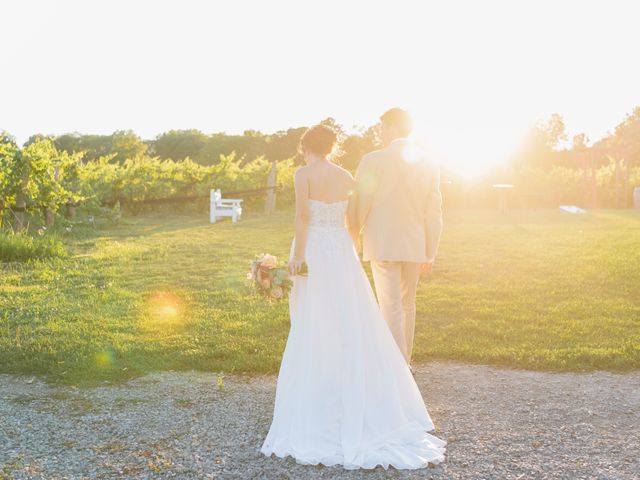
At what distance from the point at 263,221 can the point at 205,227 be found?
2237 mm

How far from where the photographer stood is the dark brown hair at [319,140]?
450cm

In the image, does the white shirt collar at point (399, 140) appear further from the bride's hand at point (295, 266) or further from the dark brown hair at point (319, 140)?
the bride's hand at point (295, 266)

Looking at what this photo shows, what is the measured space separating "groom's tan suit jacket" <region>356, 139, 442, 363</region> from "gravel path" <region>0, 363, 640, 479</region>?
0.95m

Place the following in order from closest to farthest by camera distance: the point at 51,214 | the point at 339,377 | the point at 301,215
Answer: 1. the point at 339,377
2. the point at 301,215
3. the point at 51,214

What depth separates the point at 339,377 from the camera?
4.45m

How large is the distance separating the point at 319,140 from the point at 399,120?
0.86m

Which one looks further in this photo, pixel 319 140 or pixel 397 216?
pixel 397 216

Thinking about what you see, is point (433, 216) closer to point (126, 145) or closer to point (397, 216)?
point (397, 216)

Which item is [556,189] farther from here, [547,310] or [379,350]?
[379,350]

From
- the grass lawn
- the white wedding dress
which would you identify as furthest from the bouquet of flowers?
the grass lawn

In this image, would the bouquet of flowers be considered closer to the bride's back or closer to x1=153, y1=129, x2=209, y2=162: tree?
the bride's back

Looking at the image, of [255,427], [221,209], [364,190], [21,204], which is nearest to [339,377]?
[255,427]

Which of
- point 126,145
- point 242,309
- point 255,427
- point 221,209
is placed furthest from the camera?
point 126,145

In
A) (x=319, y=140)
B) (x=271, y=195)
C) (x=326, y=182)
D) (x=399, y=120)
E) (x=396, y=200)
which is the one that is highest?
(x=399, y=120)
